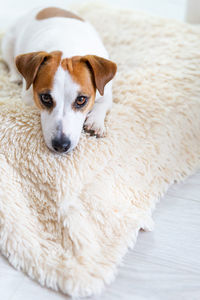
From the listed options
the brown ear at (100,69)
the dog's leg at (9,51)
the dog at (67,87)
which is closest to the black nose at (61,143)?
the dog at (67,87)

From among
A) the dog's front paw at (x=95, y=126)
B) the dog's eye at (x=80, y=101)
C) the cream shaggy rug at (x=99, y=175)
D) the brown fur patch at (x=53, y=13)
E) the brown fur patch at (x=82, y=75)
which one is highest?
the brown fur patch at (x=53, y=13)

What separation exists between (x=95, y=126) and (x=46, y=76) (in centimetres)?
34

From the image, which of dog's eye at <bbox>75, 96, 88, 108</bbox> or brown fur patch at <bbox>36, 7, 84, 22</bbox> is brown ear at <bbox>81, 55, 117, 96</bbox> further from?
brown fur patch at <bbox>36, 7, 84, 22</bbox>

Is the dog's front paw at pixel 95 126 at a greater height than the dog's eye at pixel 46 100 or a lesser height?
lesser

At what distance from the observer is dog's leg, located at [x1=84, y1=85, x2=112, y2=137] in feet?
5.46

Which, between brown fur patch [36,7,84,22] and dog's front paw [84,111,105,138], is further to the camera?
brown fur patch [36,7,84,22]

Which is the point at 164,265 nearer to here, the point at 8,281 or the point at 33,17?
the point at 8,281

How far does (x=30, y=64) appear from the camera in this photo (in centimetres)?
156

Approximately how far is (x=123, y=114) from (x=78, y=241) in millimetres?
746

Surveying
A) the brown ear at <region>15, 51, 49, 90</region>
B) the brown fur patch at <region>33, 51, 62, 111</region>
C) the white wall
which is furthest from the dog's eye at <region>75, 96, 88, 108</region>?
the white wall

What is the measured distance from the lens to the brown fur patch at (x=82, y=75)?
153 cm

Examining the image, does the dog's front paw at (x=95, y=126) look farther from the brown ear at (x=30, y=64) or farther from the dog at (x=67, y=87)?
the brown ear at (x=30, y=64)

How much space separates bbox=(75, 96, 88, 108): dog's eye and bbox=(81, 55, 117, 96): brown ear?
0.09m

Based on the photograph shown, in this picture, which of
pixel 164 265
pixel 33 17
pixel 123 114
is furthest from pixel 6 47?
pixel 164 265
